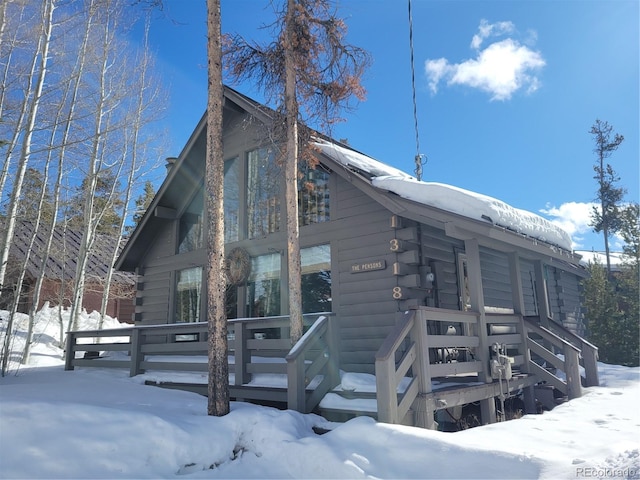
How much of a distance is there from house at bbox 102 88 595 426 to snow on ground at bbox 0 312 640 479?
2.65 feet

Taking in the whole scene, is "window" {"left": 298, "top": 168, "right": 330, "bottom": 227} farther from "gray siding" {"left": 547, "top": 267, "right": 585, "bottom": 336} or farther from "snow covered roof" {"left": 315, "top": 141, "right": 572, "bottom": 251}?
"gray siding" {"left": 547, "top": 267, "right": 585, "bottom": 336}

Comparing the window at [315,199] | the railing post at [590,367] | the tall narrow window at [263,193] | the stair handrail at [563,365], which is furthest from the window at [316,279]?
the railing post at [590,367]

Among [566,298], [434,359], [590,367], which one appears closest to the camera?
[434,359]

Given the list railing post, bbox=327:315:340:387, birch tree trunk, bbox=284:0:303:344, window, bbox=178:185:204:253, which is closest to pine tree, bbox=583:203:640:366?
railing post, bbox=327:315:340:387

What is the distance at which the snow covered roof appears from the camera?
6.81 m

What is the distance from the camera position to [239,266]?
10.2 metres

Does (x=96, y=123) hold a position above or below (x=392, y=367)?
above

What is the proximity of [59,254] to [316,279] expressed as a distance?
15.0 m

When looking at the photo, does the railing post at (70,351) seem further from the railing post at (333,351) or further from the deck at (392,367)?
the railing post at (333,351)

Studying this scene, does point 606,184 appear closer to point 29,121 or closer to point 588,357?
point 588,357

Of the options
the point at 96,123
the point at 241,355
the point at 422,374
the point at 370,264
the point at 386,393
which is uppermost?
the point at 96,123

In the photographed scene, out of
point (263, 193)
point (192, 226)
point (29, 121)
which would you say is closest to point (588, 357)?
point (263, 193)

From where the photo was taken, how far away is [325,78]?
26.5 feet

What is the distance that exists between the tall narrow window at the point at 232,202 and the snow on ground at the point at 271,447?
5.67m
